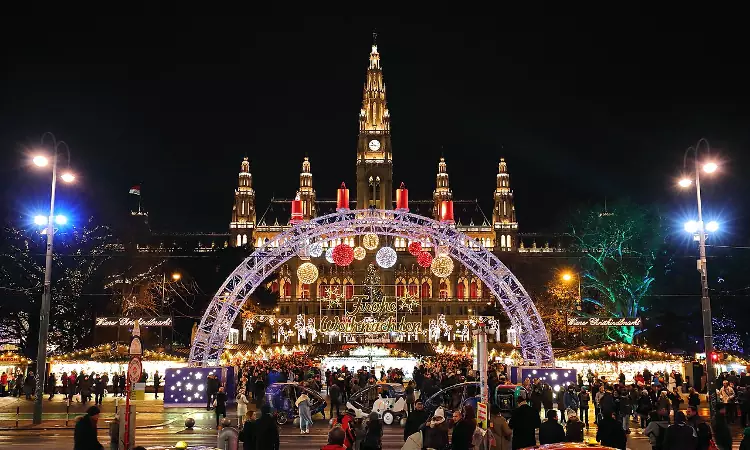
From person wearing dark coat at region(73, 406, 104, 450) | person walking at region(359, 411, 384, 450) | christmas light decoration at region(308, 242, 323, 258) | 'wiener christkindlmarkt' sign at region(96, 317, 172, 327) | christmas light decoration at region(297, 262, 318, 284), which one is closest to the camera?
person walking at region(359, 411, 384, 450)

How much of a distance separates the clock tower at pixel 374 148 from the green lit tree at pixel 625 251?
6685 centimetres

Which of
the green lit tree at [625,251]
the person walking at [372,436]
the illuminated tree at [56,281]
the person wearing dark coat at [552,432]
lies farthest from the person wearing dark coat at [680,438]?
the green lit tree at [625,251]

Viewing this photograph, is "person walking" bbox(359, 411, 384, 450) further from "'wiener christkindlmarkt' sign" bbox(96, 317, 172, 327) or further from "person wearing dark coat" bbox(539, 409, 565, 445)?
"'wiener christkindlmarkt' sign" bbox(96, 317, 172, 327)

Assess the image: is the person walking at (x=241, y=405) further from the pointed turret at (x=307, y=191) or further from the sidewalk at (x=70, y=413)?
the pointed turret at (x=307, y=191)

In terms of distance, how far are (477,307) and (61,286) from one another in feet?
239

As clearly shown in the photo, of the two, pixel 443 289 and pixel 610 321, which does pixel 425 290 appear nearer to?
pixel 443 289

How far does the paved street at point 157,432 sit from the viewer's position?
17578mm

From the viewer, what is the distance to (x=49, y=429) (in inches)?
827

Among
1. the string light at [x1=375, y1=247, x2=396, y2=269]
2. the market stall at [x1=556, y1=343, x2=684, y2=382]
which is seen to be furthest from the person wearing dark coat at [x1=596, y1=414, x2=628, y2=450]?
the market stall at [x1=556, y1=343, x2=684, y2=382]

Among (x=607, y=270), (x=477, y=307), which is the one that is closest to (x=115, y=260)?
(x=607, y=270)

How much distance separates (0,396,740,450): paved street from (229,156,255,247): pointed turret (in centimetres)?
8997

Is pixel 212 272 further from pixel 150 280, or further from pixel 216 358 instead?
pixel 216 358

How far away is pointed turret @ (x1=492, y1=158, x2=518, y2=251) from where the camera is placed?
119125 millimetres

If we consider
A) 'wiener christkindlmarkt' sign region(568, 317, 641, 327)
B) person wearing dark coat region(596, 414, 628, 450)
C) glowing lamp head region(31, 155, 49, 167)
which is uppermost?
glowing lamp head region(31, 155, 49, 167)
